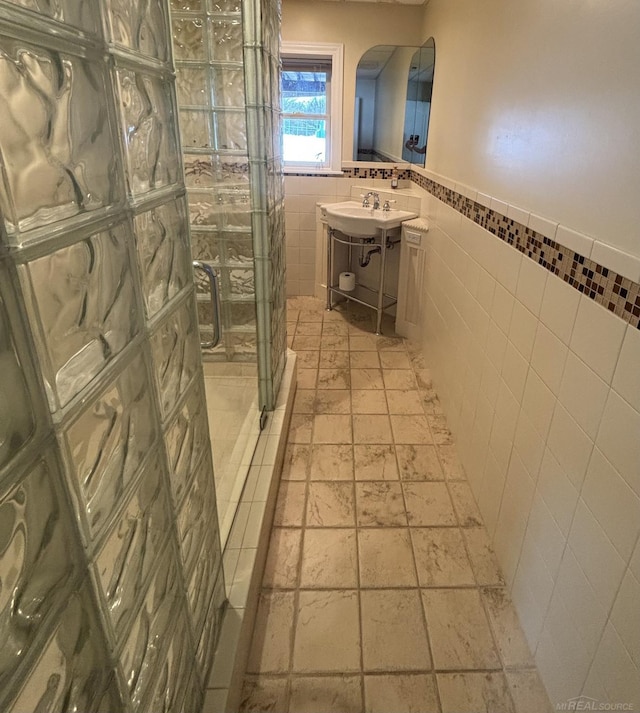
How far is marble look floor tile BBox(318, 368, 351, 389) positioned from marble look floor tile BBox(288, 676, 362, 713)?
1634 mm

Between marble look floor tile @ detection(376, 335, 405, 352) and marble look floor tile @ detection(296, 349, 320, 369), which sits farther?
marble look floor tile @ detection(376, 335, 405, 352)

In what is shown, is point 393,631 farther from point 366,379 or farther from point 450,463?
point 366,379

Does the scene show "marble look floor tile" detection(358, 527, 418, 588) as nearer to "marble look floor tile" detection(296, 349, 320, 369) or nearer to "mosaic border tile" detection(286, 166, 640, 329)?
"mosaic border tile" detection(286, 166, 640, 329)

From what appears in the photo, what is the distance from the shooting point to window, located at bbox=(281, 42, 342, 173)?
3.50 m

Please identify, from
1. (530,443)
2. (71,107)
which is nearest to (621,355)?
(530,443)

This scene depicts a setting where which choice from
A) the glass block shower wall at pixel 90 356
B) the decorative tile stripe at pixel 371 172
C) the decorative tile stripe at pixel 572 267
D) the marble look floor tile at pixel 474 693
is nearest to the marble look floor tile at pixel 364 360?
the decorative tile stripe at pixel 572 267

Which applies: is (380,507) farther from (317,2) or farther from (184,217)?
(317,2)

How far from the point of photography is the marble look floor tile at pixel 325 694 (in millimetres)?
1231

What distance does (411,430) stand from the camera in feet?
7.79

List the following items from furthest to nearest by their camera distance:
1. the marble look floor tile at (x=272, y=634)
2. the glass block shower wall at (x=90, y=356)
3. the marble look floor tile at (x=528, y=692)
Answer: the marble look floor tile at (x=272, y=634), the marble look floor tile at (x=528, y=692), the glass block shower wall at (x=90, y=356)

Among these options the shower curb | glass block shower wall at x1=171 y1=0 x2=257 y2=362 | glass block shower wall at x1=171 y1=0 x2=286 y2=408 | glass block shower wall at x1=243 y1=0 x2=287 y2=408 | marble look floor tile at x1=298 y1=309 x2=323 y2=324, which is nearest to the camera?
the shower curb

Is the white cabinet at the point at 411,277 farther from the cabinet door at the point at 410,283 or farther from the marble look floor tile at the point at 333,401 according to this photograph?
the marble look floor tile at the point at 333,401

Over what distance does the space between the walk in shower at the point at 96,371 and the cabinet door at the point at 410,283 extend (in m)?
2.41

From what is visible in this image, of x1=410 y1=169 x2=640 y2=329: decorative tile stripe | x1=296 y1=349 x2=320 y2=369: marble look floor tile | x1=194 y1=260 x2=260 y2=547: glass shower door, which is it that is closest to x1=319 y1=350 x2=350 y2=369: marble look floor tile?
x1=296 y1=349 x2=320 y2=369: marble look floor tile
